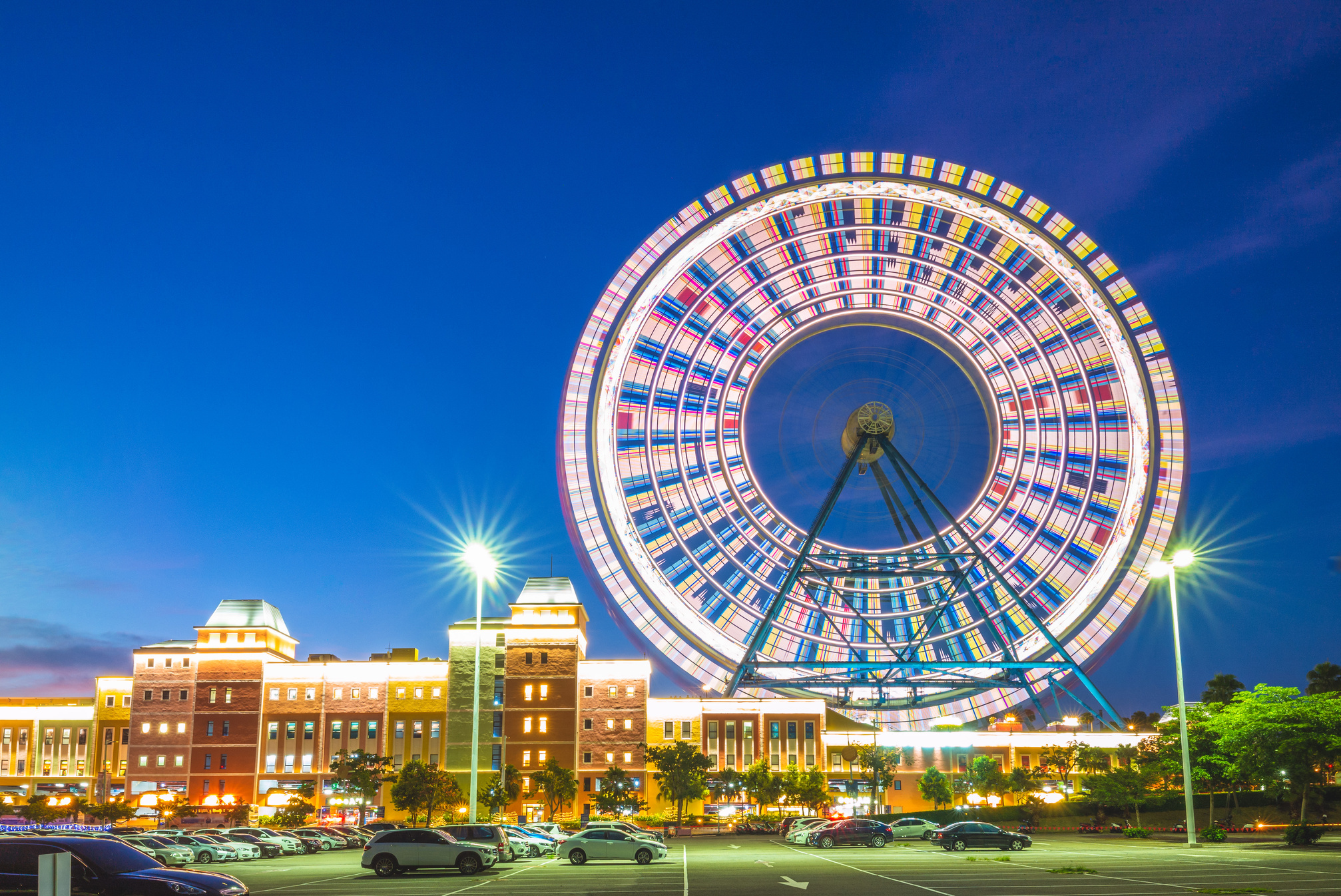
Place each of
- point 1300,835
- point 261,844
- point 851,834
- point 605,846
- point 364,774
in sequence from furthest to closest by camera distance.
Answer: point 364,774 < point 261,844 < point 851,834 < point 1300,835 < point 605,846

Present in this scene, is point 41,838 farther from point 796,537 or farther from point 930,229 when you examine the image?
point 930,229

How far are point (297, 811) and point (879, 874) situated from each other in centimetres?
5062

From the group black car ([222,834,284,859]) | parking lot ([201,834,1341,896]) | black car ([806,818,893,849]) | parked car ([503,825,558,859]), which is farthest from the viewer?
black car ([222,834,284,859])

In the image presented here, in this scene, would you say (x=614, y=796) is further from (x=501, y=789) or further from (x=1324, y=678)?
(x=1324, y=678)

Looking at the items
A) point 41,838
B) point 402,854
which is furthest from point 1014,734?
point 41,838

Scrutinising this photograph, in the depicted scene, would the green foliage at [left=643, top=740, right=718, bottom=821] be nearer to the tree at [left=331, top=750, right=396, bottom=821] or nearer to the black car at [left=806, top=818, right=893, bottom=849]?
the tree at [left=331, top=750, right=396, bottom=821]

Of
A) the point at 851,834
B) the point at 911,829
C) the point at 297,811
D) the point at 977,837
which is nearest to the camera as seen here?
the point at 977,837

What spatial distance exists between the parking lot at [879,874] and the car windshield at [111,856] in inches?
287

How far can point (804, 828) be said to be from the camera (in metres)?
48.2

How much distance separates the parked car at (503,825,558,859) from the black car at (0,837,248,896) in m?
24.0

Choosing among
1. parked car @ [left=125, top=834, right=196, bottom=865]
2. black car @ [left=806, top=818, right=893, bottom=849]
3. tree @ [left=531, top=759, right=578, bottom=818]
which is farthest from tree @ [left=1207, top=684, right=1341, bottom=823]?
tree @ [left=531, top=759, right=578, bottom=818]

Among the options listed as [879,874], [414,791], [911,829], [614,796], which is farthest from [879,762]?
[879,874]

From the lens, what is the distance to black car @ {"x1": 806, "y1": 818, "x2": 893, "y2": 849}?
43000 mm

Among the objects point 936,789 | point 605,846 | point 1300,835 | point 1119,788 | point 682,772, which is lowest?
point 936,789
